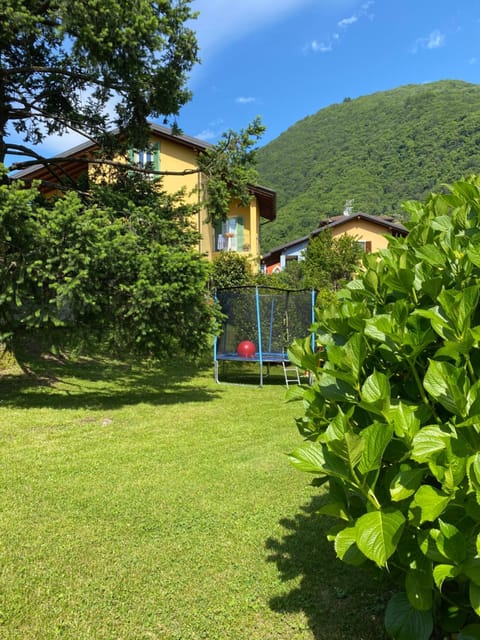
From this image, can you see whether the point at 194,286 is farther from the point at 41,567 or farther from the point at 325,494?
the point at 41,567

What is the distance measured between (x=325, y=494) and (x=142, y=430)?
3.03m

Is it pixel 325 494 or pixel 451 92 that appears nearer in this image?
pixel 325 494

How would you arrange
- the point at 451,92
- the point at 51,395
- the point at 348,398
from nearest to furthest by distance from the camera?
the point at 348,398 < the point at 51,395 < the point at 451,92

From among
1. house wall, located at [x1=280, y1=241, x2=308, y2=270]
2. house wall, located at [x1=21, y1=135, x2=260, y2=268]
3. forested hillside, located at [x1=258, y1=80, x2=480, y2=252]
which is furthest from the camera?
forested hillside, located at [x1=258, y1=80, x2=480, y2=252]

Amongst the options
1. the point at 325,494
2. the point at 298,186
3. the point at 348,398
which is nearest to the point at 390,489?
the point at 348,398

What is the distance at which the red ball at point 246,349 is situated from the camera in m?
10.9

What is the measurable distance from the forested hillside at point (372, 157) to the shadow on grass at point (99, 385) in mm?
34786

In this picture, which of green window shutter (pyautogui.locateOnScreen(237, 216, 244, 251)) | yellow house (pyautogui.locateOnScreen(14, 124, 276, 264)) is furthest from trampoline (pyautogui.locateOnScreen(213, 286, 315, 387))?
green window shutter (pyautogui.locateOnScreen(237, 216, 244, 251))

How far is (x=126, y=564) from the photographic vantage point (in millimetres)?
2775

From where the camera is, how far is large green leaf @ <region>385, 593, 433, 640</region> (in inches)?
56.9

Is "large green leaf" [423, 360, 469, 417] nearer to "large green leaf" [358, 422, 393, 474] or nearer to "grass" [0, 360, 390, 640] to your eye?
"large green leaf" [358, 422, 393, 474]

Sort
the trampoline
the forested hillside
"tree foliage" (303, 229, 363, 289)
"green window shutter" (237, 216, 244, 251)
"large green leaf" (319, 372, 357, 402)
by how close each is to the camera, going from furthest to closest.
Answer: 1. the forested hillside
2. "tree foliage" (303, 229, 363, 289)
3. "green window shutter" (237, 216, 244, 251)
4. the trampoline
5. "large green leaf" (319, 372, 357, 402)

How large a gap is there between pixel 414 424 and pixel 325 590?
66.0 inches

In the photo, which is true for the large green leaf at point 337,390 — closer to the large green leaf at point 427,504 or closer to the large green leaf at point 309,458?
the large green leaf at point 309,458
